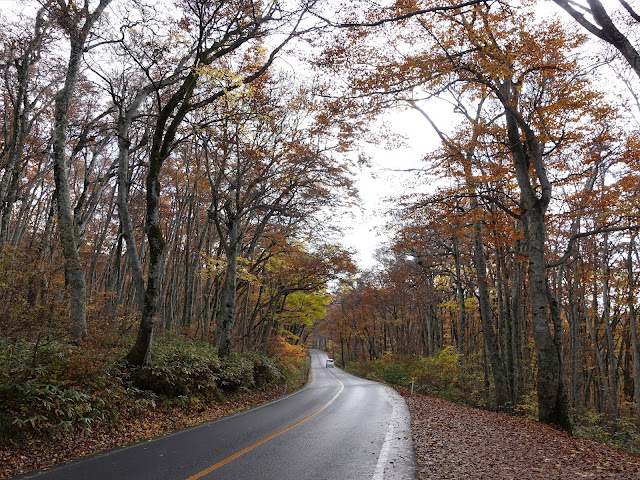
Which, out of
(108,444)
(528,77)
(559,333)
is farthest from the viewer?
(559,333)

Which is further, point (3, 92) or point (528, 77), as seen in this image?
point (3, 92)

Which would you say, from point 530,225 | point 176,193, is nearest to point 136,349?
point 530,225

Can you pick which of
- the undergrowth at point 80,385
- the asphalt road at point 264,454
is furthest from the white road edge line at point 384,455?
the undergrowth at point 80,385

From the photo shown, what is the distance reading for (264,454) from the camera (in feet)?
20.7

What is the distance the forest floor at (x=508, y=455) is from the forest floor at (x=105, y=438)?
5.07 metres

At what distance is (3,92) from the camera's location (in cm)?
1355

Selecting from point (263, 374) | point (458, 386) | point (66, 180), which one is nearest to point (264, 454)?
point (66, 180)

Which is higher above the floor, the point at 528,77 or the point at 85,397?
the point at 528,77

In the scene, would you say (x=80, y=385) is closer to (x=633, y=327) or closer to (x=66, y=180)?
(x=66, y=180)

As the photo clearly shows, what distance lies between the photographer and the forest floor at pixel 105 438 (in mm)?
5262

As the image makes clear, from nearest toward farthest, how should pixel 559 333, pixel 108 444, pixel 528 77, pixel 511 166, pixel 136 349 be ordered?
pixel 108 444, pixel 136 349, pixel 528 77, pixel 559 333, pixel 511 166

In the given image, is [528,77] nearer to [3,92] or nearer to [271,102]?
[271,102]

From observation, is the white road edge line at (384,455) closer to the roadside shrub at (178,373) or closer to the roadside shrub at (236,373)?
the roadside shrub at (178,373)

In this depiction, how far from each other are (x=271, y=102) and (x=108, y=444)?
10.2 metres
